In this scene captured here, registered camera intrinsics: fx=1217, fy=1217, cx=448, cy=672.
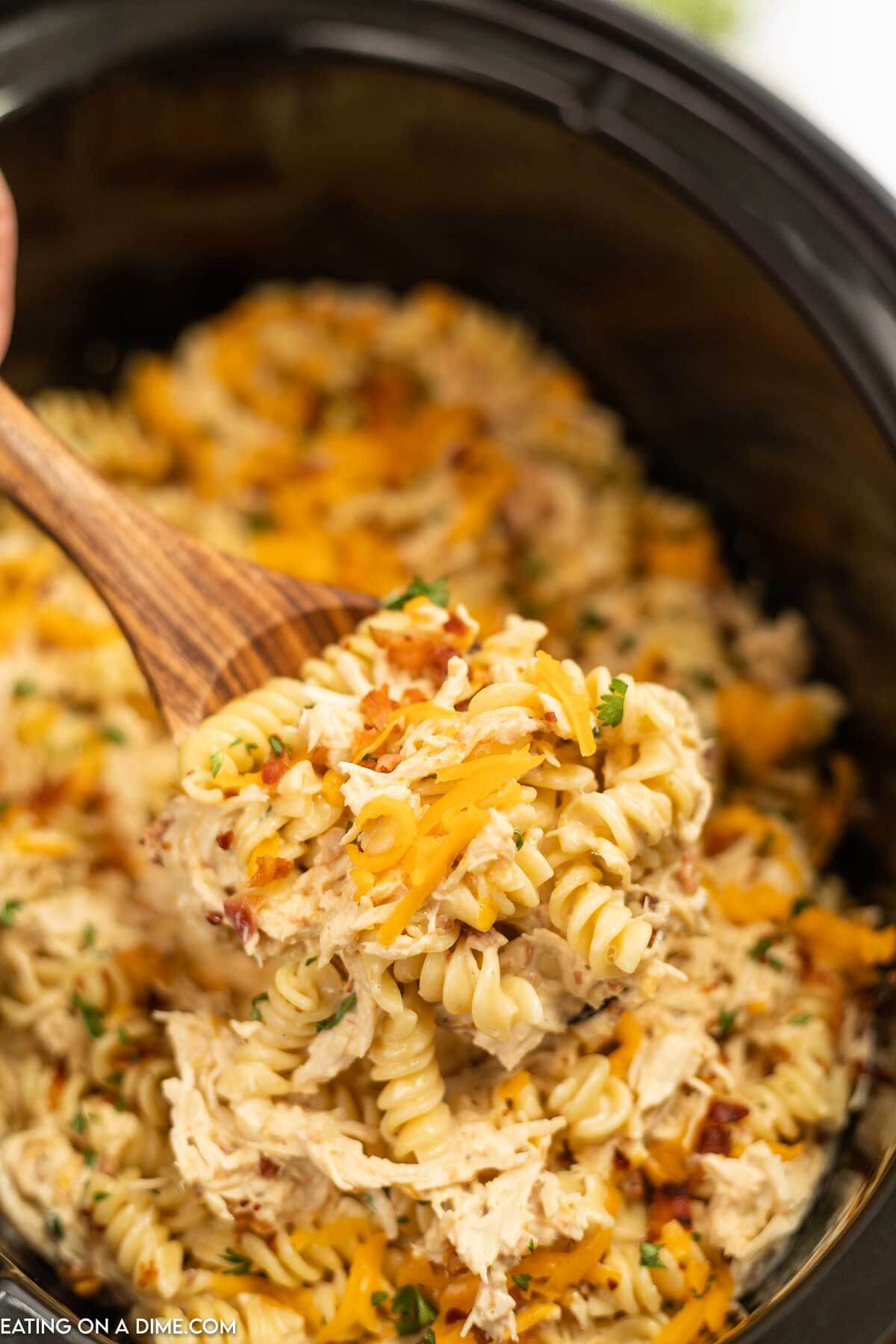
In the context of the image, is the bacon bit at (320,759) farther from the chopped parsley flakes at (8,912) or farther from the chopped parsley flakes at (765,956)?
the chopped parsley flakes at (765,956)

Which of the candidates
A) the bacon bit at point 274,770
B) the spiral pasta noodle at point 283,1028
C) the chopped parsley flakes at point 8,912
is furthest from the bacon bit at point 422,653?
the chopped parsley flakes at point 8,912

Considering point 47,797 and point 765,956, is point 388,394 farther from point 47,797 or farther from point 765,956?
point 765,956

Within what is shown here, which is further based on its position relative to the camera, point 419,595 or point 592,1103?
point 419,595

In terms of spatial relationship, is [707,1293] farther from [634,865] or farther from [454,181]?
[454,181]

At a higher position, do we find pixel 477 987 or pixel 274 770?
pixel 274 770

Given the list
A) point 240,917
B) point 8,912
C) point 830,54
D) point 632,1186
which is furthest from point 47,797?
point 830,54

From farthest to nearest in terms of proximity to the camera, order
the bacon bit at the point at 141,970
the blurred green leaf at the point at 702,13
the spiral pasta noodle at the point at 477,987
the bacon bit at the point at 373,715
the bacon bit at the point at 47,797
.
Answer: the blurred green leaf at the point at 702,13 < the bacon bit at the point at 47,797 < the bacon bit at the point at 141,970 < the bacon bit at the point at 373,715 < the spiral pasta noodle at the point at 477,987

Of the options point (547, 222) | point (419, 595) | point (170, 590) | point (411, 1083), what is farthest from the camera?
point (547, 222)
